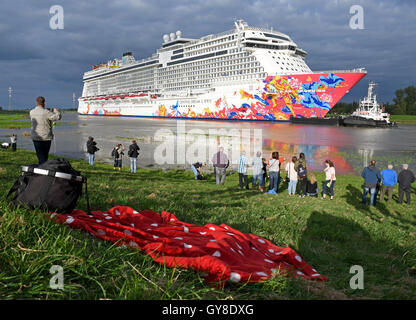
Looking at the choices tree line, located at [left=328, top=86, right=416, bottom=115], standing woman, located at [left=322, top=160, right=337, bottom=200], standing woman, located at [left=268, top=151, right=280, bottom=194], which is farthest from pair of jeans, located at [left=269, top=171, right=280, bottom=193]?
tree line, located at [left=328, top=86, right=416, bottom=115]

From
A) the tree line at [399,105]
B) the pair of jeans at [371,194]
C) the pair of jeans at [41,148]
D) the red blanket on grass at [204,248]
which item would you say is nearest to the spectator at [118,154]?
the pair of jeans at [41,148]

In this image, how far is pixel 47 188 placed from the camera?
125 inches

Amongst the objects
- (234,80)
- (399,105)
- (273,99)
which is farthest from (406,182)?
(399,105)

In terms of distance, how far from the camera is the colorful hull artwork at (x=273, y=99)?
151ft

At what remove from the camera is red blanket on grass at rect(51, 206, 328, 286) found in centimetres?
249

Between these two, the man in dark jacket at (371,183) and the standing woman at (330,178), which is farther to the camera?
the standing woman at (330,178)

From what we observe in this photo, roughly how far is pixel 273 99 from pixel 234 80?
10307 millimetres

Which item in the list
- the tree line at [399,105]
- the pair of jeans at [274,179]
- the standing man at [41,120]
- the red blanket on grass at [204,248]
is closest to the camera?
the red blanket on grass at [204,248]

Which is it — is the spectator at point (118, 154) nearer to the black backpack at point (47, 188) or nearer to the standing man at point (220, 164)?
the standing man at point (220, 164)

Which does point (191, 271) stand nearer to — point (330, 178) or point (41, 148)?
point (41, 148)

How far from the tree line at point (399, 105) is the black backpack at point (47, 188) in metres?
110
